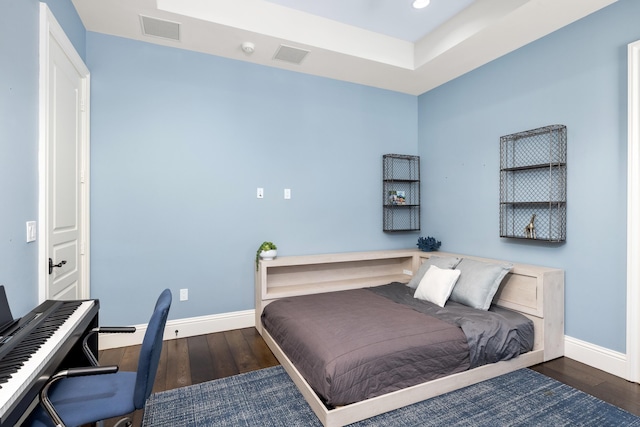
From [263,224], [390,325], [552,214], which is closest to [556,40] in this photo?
[552,214]

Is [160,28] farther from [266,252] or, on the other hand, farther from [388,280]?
[388,280]

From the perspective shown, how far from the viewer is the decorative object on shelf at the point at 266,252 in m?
3.16

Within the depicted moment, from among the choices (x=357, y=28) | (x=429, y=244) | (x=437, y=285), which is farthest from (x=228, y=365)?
(x=357, y=28)

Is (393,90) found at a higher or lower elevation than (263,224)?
higher

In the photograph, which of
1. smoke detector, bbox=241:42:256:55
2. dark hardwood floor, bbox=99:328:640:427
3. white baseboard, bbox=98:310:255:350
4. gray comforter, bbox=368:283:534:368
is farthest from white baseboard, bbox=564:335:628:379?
smoke detector, bbox=241:42:256:55

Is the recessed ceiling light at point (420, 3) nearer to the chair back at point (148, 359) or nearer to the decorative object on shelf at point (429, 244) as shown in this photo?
the decorative object on shelf at point (429, 244)

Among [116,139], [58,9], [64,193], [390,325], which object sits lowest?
[390,325]

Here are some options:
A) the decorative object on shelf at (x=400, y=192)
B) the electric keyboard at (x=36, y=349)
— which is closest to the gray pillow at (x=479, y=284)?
the decorative object on shelf at (x=400, y=192)

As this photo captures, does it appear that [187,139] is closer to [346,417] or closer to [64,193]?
[64,193]

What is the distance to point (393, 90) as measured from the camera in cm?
405

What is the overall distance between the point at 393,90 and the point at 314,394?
3.49 m

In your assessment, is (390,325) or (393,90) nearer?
(390,325)

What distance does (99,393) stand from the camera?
54.5 inches

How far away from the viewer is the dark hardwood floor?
2.12 meters
